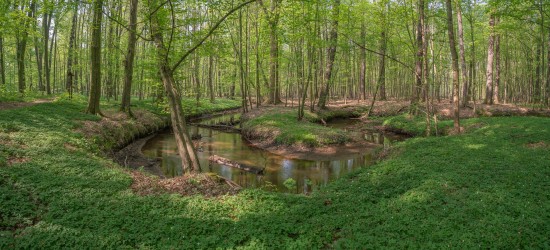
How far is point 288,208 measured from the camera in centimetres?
749

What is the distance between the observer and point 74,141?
11406 millimetres

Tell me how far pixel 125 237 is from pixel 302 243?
11.5 ft

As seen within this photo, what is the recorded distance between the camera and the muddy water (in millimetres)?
11703

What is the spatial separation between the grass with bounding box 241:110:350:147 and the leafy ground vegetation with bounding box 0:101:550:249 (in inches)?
258

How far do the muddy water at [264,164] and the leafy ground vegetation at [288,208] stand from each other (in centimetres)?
239

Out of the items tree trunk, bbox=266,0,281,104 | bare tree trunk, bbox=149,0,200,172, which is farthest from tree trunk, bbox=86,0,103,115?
tree trunk, bbox=266,0,281,104

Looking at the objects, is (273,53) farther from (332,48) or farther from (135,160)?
(135,160)

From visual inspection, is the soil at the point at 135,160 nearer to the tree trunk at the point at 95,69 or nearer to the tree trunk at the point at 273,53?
the tree trunk at the point at 95,69

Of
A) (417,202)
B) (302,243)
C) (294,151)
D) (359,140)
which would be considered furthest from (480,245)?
(359,140)

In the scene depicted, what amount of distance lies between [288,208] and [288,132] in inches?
419

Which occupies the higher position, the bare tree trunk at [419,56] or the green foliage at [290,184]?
the bare tree trunk at [419,56]

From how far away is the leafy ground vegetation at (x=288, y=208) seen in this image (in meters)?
5.84

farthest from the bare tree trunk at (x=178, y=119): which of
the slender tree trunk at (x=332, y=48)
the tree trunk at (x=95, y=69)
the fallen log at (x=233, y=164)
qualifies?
the slender tree trunk at (x=332, y=48)

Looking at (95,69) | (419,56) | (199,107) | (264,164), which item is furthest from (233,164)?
(199,107)
